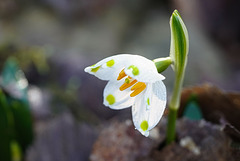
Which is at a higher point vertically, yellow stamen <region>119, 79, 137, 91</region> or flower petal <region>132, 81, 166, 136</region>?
yellow stamen <region>119, 79, 137, 91</region>

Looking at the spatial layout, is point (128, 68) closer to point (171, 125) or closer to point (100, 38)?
point (171, 125)

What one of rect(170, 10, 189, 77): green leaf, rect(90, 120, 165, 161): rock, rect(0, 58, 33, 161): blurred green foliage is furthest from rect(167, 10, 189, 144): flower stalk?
rect(0, 58, 33, 161): blurred green foliage

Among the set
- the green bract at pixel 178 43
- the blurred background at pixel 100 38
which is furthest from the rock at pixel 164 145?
the blurred background at pixel 100 38

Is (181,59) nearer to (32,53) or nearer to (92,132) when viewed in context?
(92,132)

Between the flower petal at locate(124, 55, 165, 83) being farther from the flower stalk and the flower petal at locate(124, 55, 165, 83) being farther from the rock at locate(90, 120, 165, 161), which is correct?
the rock at locate(90, 120, 165, 161)

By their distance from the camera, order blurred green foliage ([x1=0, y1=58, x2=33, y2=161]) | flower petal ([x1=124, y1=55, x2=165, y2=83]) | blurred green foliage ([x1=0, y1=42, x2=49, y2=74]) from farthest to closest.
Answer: blurred green foliage ([x1=0, y1=42, x2=49, y2=74])
blurred green foliage ([x1=0, y1=58, x2=33, y2=161])
flower petal ([x1=124, y1=55, x2=165, y2=83])

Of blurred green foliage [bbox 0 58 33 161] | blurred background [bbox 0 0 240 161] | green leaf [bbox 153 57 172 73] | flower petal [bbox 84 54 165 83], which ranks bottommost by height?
blurred background [bbox 0 0 240 161]

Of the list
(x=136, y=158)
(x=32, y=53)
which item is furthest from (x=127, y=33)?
(x=136, y=158)

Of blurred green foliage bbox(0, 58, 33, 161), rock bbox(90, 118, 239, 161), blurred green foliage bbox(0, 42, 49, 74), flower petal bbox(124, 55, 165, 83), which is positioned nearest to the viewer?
flower petal bbox(124, 55, 165, 83)
